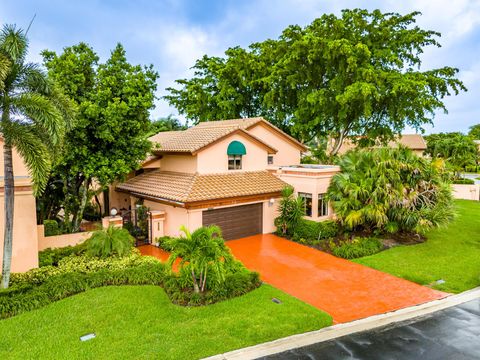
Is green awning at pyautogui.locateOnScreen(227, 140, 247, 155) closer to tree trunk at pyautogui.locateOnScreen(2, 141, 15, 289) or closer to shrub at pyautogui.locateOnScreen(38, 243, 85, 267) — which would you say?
shrub at pyautogui.locateOnScreen(38, 243, 85, 267)

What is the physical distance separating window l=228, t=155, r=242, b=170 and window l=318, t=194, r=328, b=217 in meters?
5.41

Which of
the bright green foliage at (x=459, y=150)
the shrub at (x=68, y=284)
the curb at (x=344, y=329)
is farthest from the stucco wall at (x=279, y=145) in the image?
the bright green foliage at (x=459, y=150)

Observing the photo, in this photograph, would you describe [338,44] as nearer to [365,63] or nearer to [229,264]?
[365,63]

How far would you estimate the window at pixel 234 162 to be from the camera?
69.4 feet

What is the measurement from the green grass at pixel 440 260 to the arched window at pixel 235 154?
9.28 metres

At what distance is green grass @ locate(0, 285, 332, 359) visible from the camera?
8.61 meters

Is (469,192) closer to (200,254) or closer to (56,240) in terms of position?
(200,254)

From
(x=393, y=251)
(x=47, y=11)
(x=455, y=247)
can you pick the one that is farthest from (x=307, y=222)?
(x=47, y=11)

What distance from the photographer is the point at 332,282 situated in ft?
45.4

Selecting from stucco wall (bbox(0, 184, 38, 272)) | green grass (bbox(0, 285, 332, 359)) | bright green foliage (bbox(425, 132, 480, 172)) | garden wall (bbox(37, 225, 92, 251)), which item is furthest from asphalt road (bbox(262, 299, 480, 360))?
bright green foliage (bbox(425, 132, 480, 172))

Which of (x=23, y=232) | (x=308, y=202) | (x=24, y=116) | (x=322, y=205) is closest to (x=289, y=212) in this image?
(x=308, y=202)

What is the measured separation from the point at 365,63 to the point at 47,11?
71.9ft

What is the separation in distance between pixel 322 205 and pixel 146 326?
46.8 ft

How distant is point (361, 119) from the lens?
99.9ft
